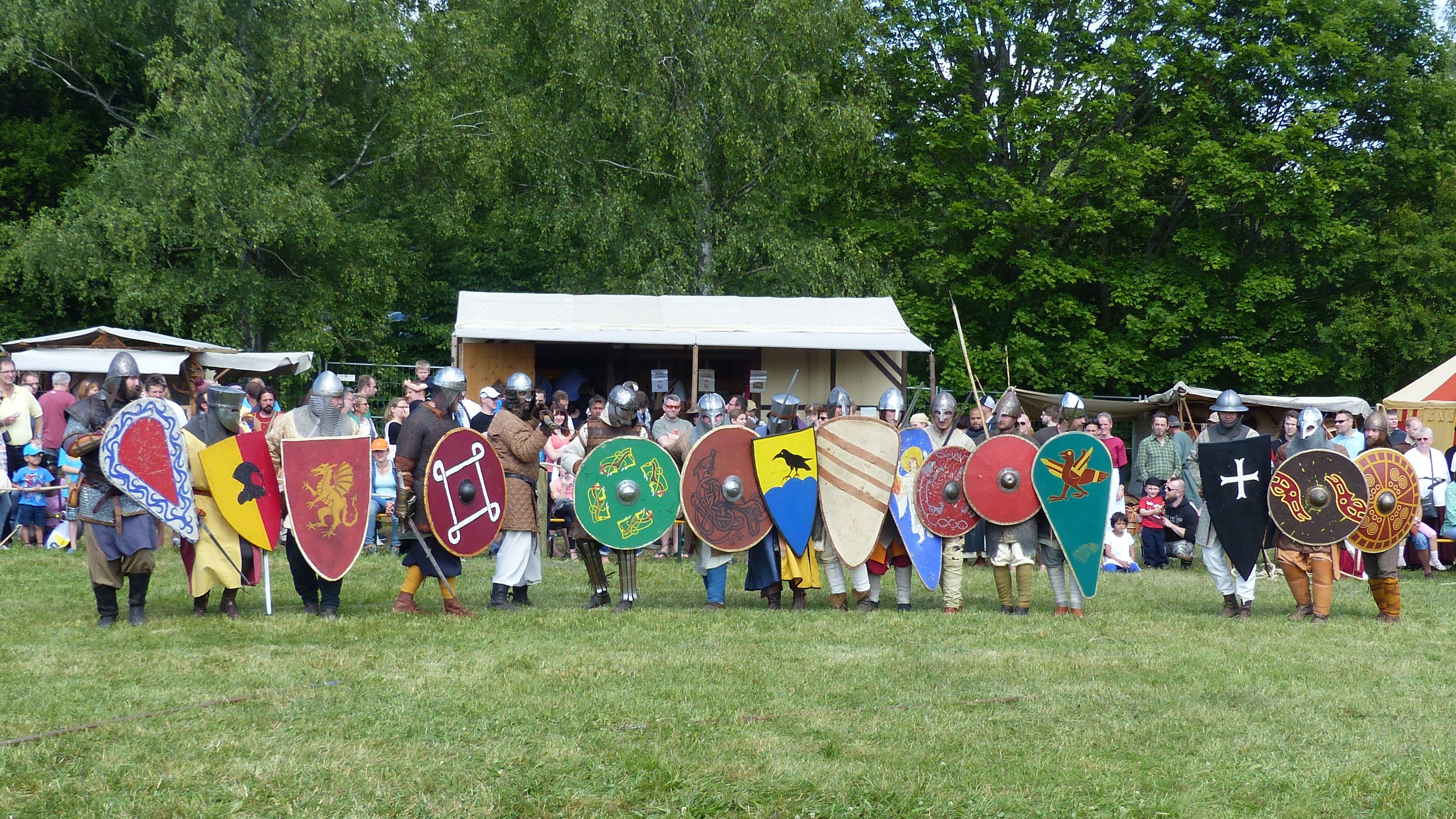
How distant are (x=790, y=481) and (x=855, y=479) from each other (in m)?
0.39

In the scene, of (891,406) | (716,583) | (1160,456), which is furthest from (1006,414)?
(1160,456)

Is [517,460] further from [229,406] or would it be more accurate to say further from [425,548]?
[229,406]

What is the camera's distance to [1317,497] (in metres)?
7.30

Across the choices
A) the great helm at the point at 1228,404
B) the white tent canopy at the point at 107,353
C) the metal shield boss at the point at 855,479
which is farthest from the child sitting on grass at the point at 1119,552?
the white tent canopy at the point at 107,353

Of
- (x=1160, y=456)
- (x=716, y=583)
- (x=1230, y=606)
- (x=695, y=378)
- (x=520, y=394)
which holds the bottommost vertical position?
(x=1230, y=606)

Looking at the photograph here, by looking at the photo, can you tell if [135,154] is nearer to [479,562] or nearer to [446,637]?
[479,562]

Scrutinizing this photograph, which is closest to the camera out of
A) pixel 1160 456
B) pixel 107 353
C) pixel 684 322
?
pixel 1160 456

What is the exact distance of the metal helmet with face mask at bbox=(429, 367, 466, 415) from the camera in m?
7.04

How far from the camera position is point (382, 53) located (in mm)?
19094

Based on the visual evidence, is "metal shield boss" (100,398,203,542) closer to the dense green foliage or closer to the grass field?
the grass field

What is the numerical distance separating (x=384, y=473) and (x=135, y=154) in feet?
33.8

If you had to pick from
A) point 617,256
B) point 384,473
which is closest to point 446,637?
point 384,473

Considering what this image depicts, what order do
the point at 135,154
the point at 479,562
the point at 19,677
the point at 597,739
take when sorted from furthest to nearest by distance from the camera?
1. the point at 135,154
2. the point at 479,562
3. the point at 19,677
4. the point at 597,739

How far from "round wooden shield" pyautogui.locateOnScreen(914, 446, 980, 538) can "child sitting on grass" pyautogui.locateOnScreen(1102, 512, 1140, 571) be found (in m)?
3.52
